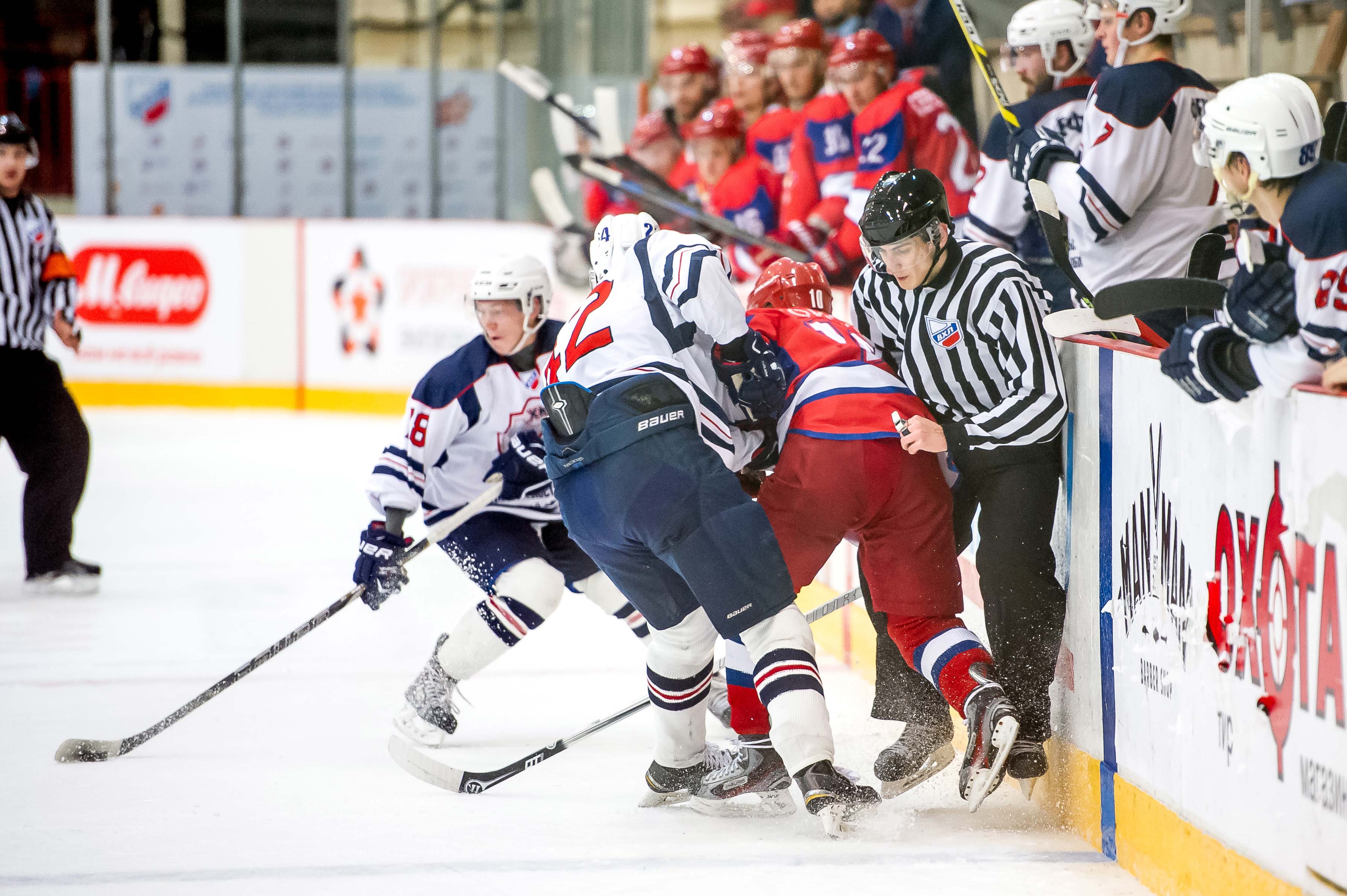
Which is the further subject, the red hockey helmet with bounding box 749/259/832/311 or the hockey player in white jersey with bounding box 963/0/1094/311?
the hockey player in white jersey with bounding box 963/0/1094/311

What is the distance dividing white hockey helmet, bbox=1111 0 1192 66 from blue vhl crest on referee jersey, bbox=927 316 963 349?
33.6 inches

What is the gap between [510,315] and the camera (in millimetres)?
3426

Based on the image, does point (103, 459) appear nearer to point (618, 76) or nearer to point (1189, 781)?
point (618, 76)

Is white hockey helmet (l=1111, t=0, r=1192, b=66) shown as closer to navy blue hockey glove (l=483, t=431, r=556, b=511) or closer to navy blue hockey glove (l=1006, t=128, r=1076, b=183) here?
navy blue hockey glove (l=1006, t=128, r=1076, b=183)

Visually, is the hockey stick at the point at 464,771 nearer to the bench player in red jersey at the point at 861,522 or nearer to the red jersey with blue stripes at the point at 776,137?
the bench player in red jersey at the point at 861,522

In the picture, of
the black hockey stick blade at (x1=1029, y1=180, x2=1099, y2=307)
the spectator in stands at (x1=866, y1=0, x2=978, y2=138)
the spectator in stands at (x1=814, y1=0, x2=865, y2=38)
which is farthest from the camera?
the spectator in stands at (x1=814, y1=0, x2=865, y2=38)

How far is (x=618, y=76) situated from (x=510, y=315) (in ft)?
20.3

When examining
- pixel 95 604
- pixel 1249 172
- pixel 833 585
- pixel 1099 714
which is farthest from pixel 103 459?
pixel 1249 172

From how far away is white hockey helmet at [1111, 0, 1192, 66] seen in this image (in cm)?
308

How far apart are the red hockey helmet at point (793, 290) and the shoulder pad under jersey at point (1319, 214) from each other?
1.23m

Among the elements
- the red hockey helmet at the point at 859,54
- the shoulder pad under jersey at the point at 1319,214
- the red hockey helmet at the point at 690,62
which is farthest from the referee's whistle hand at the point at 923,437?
the red hockey helmet at the point at 690,62

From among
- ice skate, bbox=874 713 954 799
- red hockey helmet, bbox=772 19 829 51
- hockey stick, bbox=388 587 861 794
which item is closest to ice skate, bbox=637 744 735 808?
hockey stick, bbox=388 587 861 794

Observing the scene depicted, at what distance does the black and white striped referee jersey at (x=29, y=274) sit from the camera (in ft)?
16.3

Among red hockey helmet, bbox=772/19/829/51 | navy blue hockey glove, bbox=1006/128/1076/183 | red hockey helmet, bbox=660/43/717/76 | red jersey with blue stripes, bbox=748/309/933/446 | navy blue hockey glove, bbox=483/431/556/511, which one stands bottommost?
navy blue hockey glove, bbox=483/431/556/511
